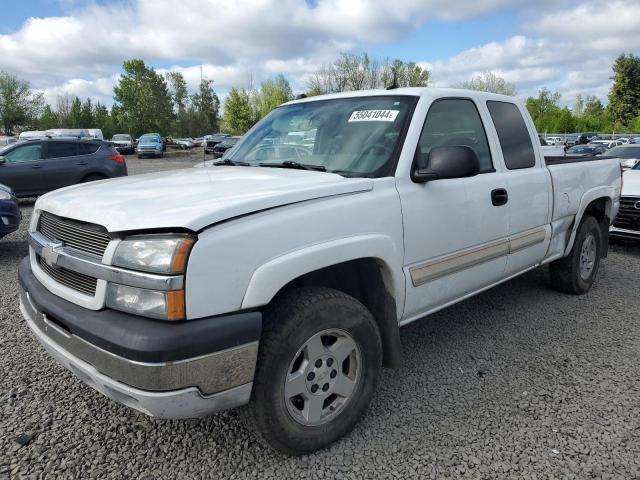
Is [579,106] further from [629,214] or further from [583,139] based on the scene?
[629,214]

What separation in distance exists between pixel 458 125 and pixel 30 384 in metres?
3.34

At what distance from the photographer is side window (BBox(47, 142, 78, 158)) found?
39.8 ft

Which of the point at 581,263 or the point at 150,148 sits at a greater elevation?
the point at 150,148

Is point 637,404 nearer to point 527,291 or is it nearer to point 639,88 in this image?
point 527,291

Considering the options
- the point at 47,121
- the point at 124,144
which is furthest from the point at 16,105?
the point at 124,144

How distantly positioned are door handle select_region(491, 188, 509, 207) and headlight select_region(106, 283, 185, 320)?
2.32 metres

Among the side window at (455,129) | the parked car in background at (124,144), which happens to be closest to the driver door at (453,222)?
the side window at (455,129)

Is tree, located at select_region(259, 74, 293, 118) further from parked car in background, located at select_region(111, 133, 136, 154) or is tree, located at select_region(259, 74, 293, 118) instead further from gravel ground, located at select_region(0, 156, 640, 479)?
gravel ground, located at select_region(0, 156, 640, 479)

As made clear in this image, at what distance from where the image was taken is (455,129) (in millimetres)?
3330

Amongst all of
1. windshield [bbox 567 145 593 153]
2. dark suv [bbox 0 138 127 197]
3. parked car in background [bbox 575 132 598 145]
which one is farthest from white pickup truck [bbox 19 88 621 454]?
parked car in background [bbox 575 132 598 145]

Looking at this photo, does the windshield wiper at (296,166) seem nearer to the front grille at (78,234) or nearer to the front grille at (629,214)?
the front grille at (78,234)

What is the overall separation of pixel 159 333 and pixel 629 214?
22.8 ft

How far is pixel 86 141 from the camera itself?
494 inches

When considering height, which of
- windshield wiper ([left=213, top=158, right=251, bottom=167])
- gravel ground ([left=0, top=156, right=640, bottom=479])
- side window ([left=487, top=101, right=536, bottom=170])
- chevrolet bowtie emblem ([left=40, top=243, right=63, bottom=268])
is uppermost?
side window ([left=487, top=101, right=536, bottom=170])
